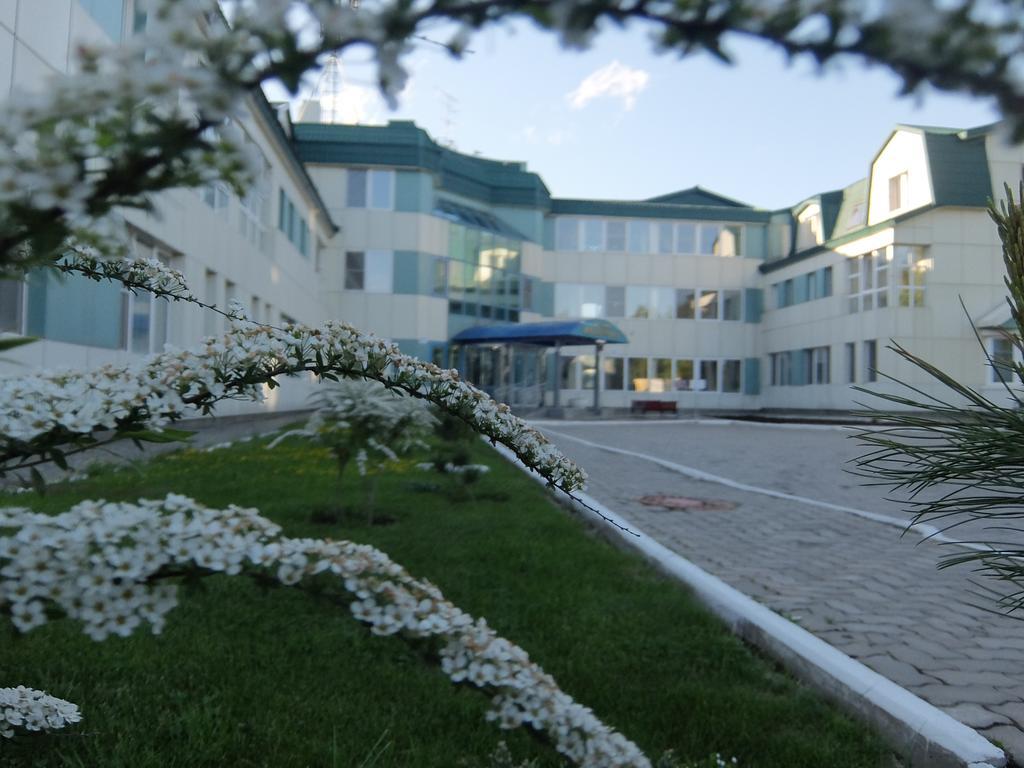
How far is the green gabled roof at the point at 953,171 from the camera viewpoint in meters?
26.7

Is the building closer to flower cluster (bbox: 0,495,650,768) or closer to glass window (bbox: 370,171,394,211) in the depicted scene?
glass window (bbox: 370,171,394,211)

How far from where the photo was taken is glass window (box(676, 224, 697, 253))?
125 feet

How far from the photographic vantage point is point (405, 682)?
3.39 m

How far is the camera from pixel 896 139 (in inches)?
1128

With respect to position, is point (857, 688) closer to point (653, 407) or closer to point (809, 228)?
point (653, 407)

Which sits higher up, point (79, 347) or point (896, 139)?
point (896, 139)

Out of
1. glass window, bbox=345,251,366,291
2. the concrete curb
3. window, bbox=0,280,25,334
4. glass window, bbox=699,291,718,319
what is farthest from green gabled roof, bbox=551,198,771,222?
the concrete curb

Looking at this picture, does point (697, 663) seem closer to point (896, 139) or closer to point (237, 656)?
point (237, 656)

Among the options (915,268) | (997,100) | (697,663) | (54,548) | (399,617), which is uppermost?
(915,268)

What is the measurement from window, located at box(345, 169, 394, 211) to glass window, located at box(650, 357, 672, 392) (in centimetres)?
1475

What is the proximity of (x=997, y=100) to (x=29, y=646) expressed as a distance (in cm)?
403

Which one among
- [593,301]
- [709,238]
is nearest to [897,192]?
[709,238]

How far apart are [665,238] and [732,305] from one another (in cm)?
452

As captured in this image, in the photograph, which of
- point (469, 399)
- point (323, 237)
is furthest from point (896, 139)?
point (469, 399)
